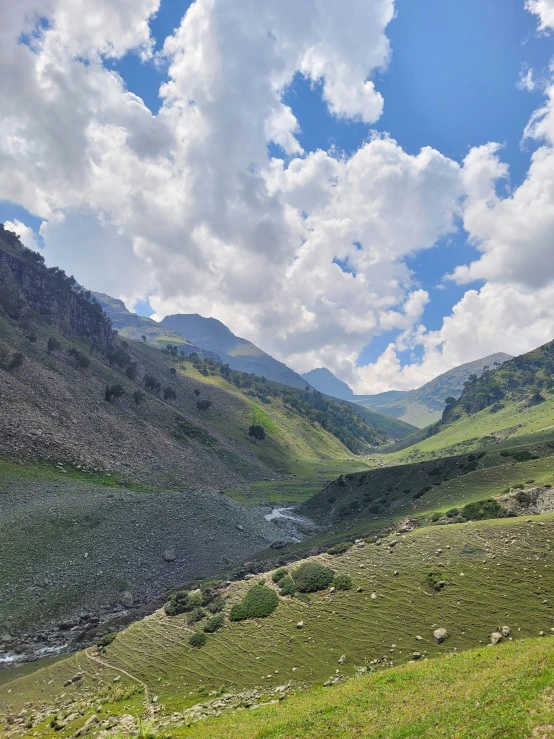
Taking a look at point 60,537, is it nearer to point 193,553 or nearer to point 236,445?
point 193,553

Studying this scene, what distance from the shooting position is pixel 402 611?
22.5 metres

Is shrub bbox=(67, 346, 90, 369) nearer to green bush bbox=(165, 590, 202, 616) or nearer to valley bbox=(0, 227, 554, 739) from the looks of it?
valley bbox=(0, 227, 554, 739)

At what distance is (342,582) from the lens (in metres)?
26.1

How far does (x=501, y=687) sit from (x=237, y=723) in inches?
423

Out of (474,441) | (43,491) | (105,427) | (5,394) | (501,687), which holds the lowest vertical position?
(474,441)

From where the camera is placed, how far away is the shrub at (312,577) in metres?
26.4

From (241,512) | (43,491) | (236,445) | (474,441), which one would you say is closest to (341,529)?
(241,512)

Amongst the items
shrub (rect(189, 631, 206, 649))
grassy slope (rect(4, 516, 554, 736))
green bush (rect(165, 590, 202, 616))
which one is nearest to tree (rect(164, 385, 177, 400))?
green bush (rect(165, 590, 202, 616))

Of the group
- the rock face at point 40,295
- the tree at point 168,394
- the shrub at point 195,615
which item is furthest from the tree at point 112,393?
the shrub at point 195,615

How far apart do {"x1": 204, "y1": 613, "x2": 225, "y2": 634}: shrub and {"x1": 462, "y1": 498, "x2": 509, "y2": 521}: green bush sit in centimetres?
2414

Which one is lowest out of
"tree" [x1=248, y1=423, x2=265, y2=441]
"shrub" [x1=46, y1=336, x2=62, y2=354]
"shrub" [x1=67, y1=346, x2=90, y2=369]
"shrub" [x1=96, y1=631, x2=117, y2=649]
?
"shrub" [x1=96, y1=631, x2=117, y2=649]

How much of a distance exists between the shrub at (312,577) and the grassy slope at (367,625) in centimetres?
77

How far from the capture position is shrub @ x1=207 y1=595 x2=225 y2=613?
26766mm

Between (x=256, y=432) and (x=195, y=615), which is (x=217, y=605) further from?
(x=256, y=432)
